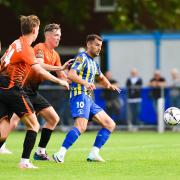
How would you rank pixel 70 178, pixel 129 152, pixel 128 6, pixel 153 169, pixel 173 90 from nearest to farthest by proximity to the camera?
pixel 70 178
pixel 153 169
pixel 129 152
pixel 173 90
pixel 128 6

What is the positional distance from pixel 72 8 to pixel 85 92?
21989mm

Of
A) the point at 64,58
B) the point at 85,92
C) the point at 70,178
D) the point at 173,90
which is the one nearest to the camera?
the point at 70,178

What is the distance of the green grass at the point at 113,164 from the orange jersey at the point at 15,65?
1.35 metres

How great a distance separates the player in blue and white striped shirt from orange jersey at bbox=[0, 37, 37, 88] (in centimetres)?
112

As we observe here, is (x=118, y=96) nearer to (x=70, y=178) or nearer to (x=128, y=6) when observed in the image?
(x=128, y=6)

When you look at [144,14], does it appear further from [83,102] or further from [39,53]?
[83,102]

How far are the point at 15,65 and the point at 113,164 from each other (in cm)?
232

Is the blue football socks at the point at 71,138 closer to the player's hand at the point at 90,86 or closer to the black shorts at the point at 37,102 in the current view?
the player's hand at the point at 90,86

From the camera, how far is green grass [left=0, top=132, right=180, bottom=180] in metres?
10.7

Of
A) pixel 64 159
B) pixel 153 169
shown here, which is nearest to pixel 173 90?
pixel 64 159

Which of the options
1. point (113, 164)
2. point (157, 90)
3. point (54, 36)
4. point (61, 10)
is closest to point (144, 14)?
point (61, 10)

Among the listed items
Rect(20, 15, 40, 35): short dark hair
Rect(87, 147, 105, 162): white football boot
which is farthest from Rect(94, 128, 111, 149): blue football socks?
Rect(20, 15, 40, 35): short dark hair

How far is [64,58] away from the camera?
3650cm

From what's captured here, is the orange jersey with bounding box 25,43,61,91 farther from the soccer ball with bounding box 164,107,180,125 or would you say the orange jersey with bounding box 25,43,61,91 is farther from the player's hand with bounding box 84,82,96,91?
the soccer ball with bounding box 164,107,180,125
